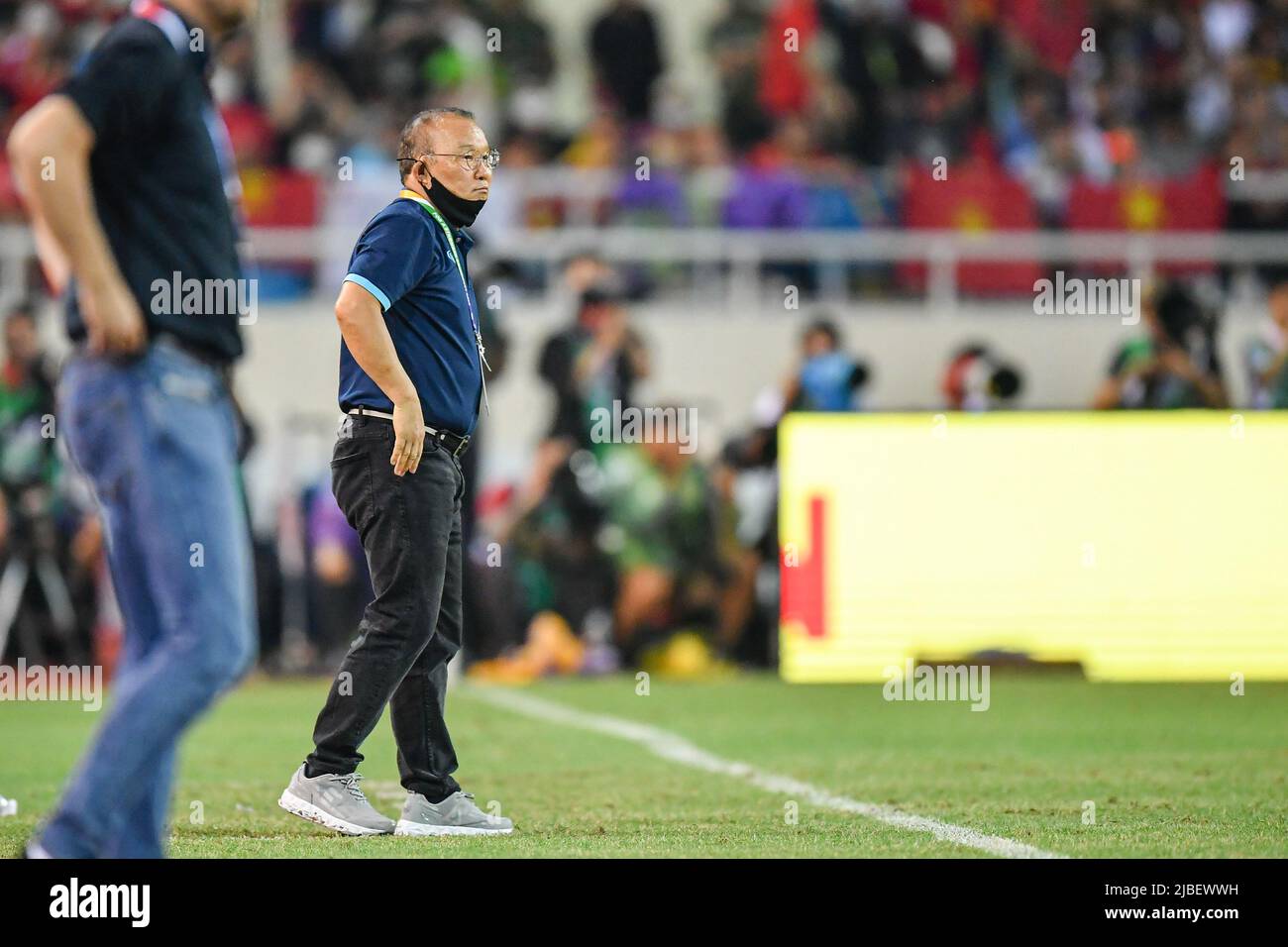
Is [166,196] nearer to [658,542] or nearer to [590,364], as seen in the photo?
[590,364]

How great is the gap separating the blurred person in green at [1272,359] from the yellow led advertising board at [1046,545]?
611 millimetres

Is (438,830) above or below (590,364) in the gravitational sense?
below

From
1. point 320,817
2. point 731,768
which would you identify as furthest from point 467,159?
point 731,768

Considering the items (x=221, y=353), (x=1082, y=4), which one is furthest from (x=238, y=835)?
(x=1082, y=4)

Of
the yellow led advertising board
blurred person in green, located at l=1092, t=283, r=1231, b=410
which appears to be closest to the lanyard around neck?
the yellow led advertising board

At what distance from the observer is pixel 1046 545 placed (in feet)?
44.4

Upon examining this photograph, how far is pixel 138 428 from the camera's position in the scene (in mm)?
4668

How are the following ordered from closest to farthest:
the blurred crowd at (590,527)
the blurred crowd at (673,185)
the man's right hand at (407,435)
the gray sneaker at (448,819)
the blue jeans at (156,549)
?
the blue jeans at (156,549) → the man's right hand at (407,435) → the gray sneaker at (448,819) → the blurred crowd at (590,527) → the blurred crowd at (673,185)

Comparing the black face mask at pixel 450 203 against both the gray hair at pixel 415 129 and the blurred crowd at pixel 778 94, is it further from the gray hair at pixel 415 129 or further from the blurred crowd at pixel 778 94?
the blurred crowd at pixel 778 94

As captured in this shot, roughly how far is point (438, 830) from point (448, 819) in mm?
68

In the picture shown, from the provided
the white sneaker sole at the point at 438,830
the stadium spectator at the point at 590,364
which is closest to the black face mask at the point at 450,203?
the white sneaker sole at the point at 438,830

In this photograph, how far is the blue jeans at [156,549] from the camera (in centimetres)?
466

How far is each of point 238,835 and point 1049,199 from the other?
12935 mm

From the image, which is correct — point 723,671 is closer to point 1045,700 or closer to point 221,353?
point 1045,700
